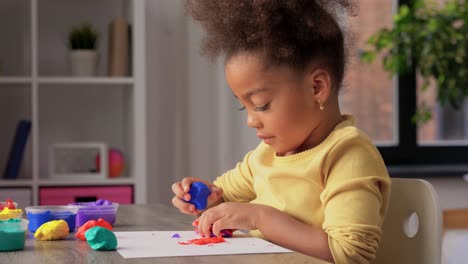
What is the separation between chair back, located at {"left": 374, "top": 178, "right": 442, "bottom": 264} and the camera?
1287 millimetres

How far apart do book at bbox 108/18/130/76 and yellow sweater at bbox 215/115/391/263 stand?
1724 mm

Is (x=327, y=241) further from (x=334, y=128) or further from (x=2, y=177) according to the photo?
(x=2, y=177)

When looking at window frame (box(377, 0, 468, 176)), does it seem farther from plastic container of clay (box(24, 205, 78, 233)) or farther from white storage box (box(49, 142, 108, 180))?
plastic container of clay (box(24, 205, 78, 233))

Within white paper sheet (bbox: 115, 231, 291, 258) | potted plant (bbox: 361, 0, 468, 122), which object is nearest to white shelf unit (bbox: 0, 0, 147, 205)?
potted plant (bbox: 361, 0, 468, 122)

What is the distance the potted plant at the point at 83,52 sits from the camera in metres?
3.05

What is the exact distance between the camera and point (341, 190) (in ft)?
3.97

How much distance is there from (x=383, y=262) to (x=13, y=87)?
2173mm

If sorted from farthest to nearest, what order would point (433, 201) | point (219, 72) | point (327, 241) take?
point (219, 72), point (433, 201), point (327, 241)

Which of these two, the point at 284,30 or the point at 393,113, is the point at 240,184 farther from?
the point at 393,113

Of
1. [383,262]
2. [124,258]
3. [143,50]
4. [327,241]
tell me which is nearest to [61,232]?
[124,258]

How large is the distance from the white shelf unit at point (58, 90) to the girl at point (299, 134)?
1712 mm

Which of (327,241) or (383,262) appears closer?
(327,241)

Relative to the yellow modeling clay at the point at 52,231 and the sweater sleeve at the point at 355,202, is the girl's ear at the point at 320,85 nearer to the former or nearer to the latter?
the sweater sleeve at the point at 355,202

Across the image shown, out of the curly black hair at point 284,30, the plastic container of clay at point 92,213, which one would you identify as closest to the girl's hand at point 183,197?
the plastic container of clay at point 92,213
